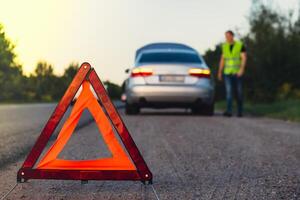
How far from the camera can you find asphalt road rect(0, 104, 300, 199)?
5203mm

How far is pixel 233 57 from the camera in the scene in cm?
1673

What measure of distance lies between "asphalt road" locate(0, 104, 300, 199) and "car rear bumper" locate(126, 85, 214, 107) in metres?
3.23

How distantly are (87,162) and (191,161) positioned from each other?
2.37 metres

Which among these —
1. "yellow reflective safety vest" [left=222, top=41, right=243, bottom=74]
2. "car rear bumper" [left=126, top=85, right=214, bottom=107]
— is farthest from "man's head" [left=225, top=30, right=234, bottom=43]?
"car rear bumper" [left=126, top=85, right=214, bottom=107]

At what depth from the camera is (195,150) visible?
8.24 m

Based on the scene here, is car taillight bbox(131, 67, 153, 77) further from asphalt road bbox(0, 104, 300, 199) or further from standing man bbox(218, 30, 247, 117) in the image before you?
asphalt road bbox(0, 104, 300, 199)

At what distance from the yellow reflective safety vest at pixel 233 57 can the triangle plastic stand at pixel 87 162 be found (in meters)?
12.1

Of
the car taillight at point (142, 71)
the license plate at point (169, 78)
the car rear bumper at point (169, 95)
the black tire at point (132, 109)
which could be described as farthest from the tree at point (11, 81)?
the license plate at point (169, 78)

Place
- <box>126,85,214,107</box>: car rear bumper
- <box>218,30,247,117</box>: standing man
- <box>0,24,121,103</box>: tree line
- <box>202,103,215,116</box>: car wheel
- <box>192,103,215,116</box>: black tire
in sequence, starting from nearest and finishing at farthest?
<box>126,85,214,107</box>: car rear bumper → <box>192,103,215,116</box>: black tire → <box>202,103,215,116</box>: car wheel → <box>218,30,247,117</box>: standing man → <box>0,24,121,103</box>: tree line

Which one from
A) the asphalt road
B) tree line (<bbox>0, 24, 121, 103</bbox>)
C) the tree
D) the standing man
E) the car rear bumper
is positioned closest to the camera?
the asphalt road

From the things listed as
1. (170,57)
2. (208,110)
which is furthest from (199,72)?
(208,110)

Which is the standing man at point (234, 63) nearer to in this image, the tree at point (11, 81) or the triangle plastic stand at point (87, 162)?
the triangle plastic stand at point (87, 162)

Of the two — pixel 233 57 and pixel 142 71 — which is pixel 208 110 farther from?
pixel 142 71

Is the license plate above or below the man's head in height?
below
